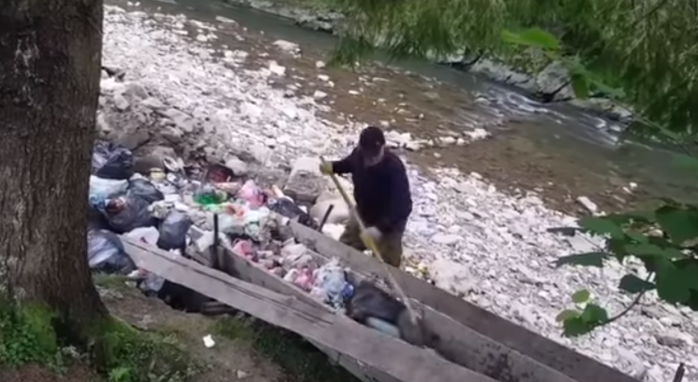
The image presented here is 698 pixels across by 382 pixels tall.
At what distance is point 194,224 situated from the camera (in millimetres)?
5770

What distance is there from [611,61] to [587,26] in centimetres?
34

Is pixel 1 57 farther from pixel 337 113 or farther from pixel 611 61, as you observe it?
pixel 337 113

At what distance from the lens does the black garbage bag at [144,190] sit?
20.1 feet

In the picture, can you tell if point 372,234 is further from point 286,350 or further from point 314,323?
point 314,323

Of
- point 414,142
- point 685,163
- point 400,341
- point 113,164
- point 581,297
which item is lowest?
point 414,142

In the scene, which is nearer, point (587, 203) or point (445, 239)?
point (445, 239)

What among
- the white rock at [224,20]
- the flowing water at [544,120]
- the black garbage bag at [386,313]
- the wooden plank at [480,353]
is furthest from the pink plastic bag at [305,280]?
the white rock at [224,20]

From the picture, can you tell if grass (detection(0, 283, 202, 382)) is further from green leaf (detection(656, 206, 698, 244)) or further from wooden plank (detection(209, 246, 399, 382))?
green leaf (detection(656, 206, 698, 244))

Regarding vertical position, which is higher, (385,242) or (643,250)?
(643,250)

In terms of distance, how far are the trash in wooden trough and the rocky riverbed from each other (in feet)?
2.16

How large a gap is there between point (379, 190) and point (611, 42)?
3254 mm

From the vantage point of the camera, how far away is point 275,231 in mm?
5836

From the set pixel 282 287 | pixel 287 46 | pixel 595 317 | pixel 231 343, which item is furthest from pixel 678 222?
pixel 287 46

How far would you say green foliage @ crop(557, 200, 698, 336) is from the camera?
1777 mm
